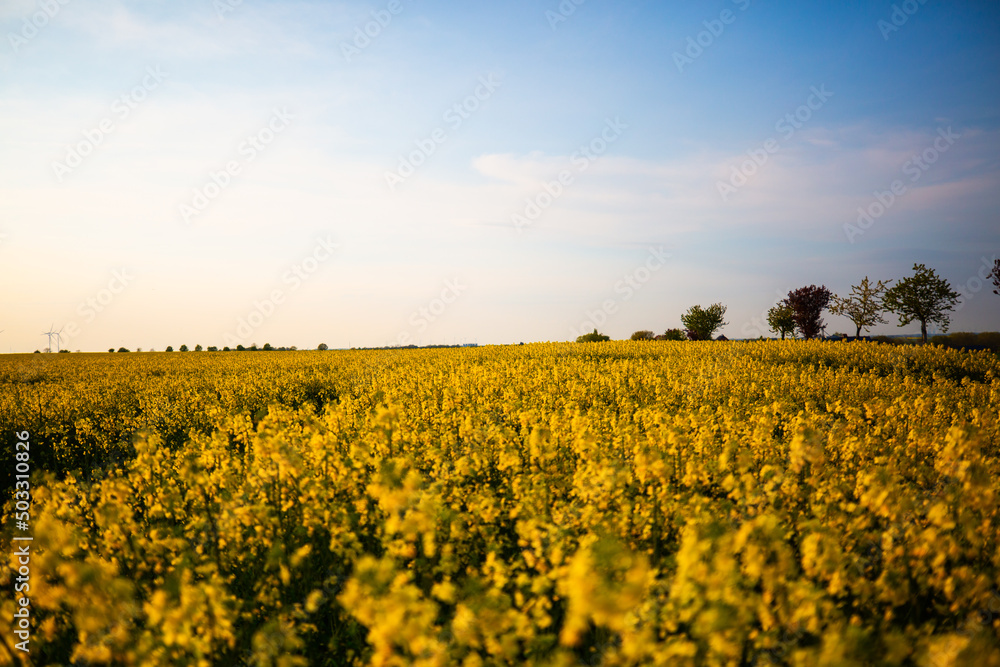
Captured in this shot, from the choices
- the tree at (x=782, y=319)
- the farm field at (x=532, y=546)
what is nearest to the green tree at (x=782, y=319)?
the tree at (x=782, y=319)

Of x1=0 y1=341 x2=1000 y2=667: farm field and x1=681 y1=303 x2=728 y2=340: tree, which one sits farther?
x1=681 y1=303 x2=728 y2=340: tree

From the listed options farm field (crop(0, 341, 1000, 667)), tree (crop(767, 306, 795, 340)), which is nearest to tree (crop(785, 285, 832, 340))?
tree (crop(767, 306, 795, 340))

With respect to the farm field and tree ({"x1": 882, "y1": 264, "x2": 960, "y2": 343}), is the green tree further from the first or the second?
the farm field

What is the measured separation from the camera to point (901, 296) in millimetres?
47688

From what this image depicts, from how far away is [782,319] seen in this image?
63094 millimetres

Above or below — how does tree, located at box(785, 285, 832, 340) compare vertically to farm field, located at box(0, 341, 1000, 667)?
above

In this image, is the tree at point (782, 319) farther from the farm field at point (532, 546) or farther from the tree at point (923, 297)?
the farm field at point (532, 546)

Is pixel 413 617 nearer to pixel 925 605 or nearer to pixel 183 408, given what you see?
pixel 925 605

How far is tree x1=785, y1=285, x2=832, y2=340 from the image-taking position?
59.3 meters

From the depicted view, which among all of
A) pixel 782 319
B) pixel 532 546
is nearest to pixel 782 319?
pixel 782 319

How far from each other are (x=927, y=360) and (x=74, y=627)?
Result: 994 inches

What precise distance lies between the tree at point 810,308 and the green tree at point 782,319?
3.69ft

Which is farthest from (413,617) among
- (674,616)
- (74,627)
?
(74,627)

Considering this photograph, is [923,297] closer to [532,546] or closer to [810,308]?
[810,308]
